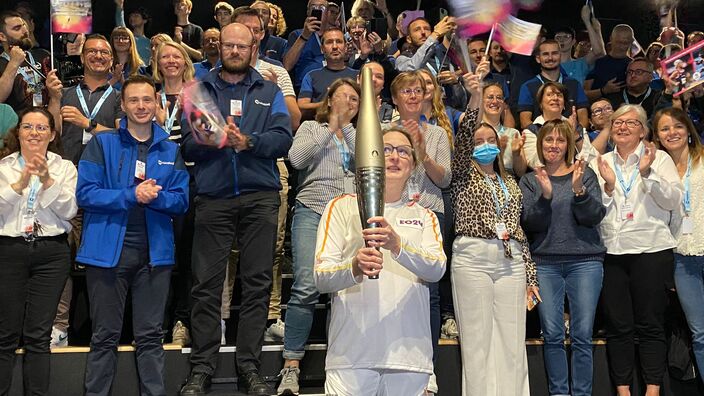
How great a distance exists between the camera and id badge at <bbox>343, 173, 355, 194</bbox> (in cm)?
522

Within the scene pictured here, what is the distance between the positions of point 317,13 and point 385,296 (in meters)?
4.31

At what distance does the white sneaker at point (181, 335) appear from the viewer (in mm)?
5363

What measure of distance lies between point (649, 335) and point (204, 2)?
688 cm

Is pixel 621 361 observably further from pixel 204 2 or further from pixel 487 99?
pixel 204 2

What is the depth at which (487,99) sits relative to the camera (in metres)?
6.27

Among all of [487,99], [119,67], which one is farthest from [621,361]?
[119,67]

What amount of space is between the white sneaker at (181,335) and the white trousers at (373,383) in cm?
184

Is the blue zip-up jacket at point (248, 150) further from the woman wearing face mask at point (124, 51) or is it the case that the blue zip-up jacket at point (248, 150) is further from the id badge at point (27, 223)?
the woman wearing face mask at point (124, 51)

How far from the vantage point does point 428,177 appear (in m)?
5.43

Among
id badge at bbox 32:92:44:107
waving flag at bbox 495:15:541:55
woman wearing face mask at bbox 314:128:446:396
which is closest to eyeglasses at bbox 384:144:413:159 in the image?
woman wearing face mask at bbox 314:128:446:396

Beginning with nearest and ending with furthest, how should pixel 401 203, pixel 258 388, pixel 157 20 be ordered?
pixel 401 203
pixel 258 388
pixel 157 20

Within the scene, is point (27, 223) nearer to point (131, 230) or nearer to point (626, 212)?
point (131, 230)

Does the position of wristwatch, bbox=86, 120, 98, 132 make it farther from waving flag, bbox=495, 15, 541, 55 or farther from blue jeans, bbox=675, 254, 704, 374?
blue jeans, bbox=675, 254, 704, 374

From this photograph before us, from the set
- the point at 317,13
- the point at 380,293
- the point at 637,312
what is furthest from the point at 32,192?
the point at 637,312
